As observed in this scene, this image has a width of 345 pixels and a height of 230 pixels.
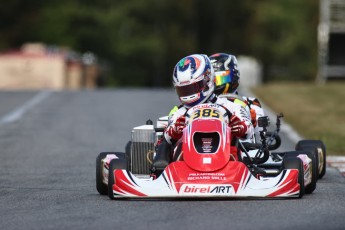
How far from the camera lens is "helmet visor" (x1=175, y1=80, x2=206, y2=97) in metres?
12.1

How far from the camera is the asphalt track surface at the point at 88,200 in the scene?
32.0 ft

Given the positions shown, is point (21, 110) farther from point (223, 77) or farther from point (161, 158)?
point (161, 158)

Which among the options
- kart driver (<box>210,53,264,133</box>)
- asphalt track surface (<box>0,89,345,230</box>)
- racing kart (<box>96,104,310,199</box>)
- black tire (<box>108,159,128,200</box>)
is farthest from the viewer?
kart driver (<box>210,53,264,133</box>)

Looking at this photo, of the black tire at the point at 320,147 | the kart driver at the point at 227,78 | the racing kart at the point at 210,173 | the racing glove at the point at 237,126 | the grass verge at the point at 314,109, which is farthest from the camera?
the grass verge at the point at 314,109

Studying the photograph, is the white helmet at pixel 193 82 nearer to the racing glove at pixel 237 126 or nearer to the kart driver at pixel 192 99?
the kart driver at pixel 192 99

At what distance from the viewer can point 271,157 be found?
515 inches

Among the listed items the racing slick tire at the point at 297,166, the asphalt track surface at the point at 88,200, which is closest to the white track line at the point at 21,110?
the asphalt track surface at the point at 88,200

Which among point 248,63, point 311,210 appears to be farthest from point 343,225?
point 248,63

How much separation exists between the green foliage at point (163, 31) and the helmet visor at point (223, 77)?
66.2 m

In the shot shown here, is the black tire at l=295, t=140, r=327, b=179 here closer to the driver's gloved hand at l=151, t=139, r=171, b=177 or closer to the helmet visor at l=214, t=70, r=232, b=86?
the helmet visor at l=214, t=70, r=232, b=86

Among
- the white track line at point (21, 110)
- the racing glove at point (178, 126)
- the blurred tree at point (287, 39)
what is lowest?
the blurred tree at point (287, 39)

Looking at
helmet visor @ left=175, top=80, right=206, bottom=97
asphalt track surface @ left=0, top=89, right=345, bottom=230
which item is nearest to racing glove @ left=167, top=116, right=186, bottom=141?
helmet visor @ left=175, top=80, right=206, bottom=97

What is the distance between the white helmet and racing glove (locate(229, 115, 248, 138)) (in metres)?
0.36

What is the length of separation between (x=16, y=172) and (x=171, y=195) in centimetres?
414
